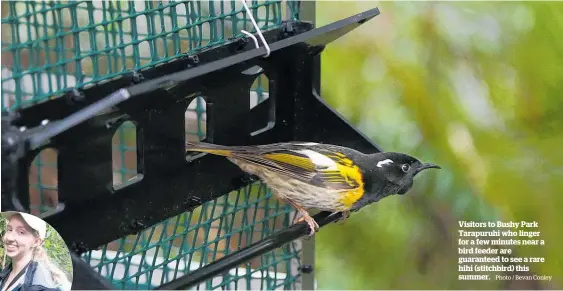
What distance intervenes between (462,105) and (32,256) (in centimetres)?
80

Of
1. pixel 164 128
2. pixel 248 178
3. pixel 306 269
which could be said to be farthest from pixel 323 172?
pixel 306 269

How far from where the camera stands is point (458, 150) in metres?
1.50

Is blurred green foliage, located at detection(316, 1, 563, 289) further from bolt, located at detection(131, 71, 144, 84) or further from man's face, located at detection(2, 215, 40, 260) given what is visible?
man's face, located at detection(2, 215, 40, 260)

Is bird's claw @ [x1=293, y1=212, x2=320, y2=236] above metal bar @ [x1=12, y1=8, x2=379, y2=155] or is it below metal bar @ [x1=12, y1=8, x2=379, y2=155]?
below

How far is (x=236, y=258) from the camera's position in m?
1.16

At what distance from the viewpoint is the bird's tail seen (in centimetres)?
121

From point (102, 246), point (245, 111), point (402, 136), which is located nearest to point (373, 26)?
point (402, 136)

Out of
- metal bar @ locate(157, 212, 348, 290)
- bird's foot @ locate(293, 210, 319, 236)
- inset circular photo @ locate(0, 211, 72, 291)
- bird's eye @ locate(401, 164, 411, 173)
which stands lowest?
metal bar @ locate(157, 212, 348, 290)

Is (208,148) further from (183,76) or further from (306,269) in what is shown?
(306,269)

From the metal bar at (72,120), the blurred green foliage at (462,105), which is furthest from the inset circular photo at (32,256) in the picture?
the blurred green foliage at (462,105)

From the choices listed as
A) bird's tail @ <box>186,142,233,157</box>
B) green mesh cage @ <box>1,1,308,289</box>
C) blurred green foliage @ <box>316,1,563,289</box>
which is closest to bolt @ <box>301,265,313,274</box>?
green mesh cage @ <box>1,1,308,289</box>

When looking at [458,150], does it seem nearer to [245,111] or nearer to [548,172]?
[548,172]

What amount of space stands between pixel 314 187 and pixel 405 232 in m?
0.35

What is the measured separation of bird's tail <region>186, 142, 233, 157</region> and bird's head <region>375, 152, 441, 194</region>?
225 millimetres
